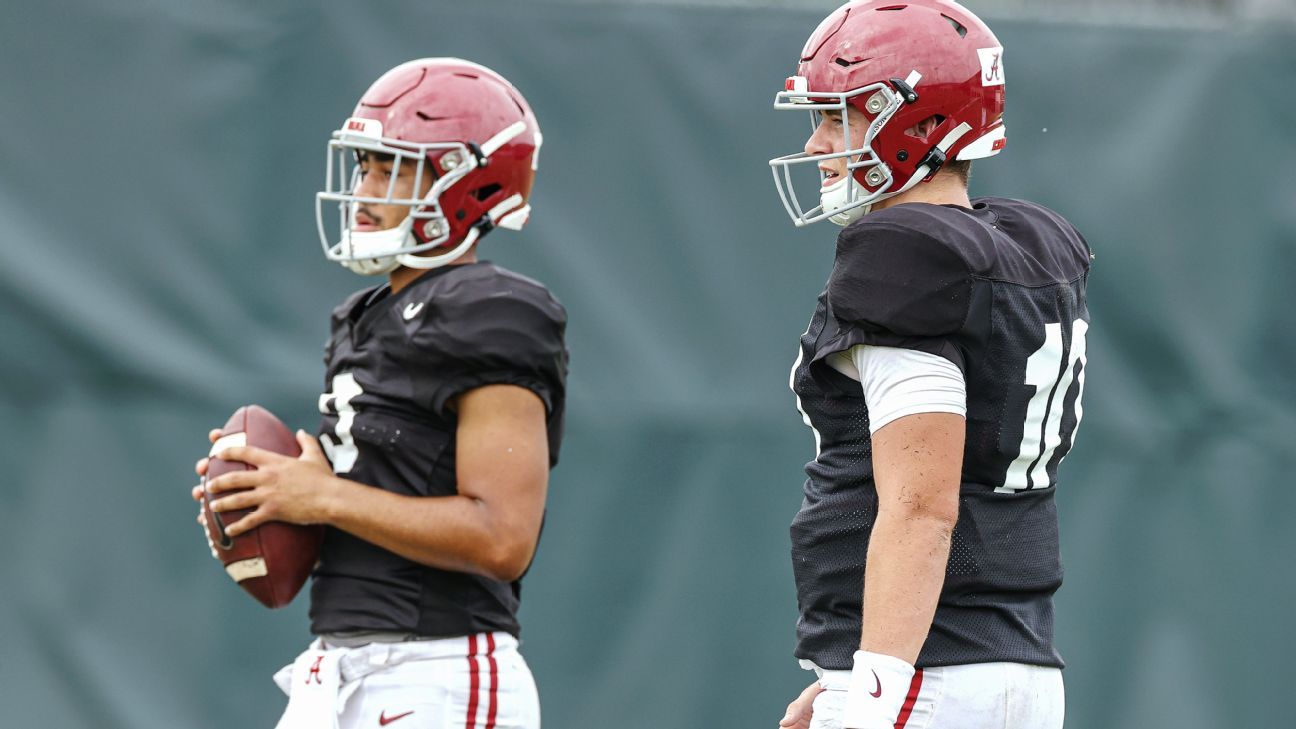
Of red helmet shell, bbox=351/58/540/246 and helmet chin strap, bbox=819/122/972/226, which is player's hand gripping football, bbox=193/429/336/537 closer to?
red helmet shell, bbox=351/58/540/246

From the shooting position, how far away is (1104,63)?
489 centimetres

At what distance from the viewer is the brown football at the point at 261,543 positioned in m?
2.85

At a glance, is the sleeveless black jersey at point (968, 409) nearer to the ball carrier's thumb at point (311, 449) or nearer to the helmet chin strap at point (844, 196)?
the helmet chin strap at point (844, 196)

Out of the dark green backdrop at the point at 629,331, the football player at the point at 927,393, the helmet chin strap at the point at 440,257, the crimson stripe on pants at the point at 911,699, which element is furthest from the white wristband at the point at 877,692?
the dark green backdrop at the point at 629,331

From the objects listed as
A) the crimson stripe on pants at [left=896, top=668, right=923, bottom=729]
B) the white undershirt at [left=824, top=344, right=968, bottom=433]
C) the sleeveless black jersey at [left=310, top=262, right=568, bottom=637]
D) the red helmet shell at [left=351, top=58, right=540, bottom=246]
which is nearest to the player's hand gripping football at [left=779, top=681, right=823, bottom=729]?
the crimson stripe on pants at [left=896, top=668, right=923, bottom=729]

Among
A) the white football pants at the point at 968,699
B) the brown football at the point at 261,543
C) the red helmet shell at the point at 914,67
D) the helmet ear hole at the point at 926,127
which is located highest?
the red helmet shell at the point at 914,67

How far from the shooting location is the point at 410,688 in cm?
283

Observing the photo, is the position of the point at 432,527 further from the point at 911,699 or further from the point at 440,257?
the point at 911,699

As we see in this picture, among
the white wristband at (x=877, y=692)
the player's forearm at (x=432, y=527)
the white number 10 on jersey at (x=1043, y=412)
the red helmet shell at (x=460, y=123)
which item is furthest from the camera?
the red helmet shell at (x=460, y=123)

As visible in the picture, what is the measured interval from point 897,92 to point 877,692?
940 millimetres

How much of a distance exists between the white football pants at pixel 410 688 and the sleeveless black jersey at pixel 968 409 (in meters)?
0.57

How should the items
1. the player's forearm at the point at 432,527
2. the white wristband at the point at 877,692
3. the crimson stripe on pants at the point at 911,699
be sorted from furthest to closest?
the player's forearm at the point at 432,527 → the crimson stripe on pants at the point at 911,699 → the white wristband at the point at 877,692

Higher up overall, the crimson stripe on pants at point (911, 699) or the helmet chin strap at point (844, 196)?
the helmet chin strap at point (844, 196)

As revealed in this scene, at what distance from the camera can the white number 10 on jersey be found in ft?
8.23
